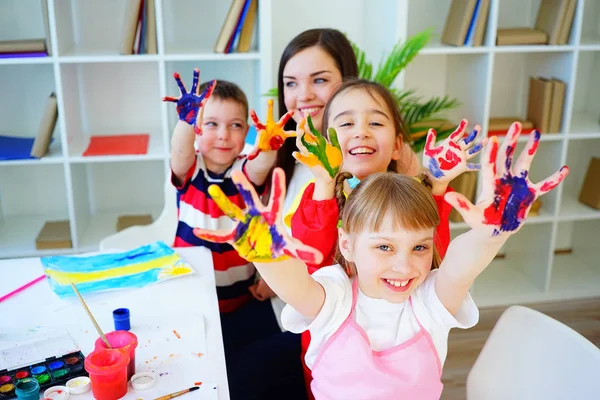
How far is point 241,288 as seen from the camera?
207 centimetres

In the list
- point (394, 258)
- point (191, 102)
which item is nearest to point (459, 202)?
point (394, 258)

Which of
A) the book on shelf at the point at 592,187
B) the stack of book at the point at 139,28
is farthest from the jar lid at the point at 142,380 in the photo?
the book on shelf at the point at 592,187

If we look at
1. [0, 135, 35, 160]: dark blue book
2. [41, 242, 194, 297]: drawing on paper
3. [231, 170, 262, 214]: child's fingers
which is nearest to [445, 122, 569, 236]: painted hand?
[231, 170, 262, 214]: child's fingers

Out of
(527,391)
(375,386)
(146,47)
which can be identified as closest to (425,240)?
(375,386)

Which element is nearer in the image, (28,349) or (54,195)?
(28,349)

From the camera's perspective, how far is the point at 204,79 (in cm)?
315

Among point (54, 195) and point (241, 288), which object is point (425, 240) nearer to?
point (241, 288)

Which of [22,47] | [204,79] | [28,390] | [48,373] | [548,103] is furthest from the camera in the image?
[204,79]

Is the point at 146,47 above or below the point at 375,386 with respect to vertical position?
above

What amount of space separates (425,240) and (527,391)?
39 centimetres

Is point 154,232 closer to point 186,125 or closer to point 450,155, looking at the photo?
point 186,125

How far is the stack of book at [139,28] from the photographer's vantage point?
2.65m

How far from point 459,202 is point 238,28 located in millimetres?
1940

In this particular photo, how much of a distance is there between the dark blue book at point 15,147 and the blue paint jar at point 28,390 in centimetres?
178
